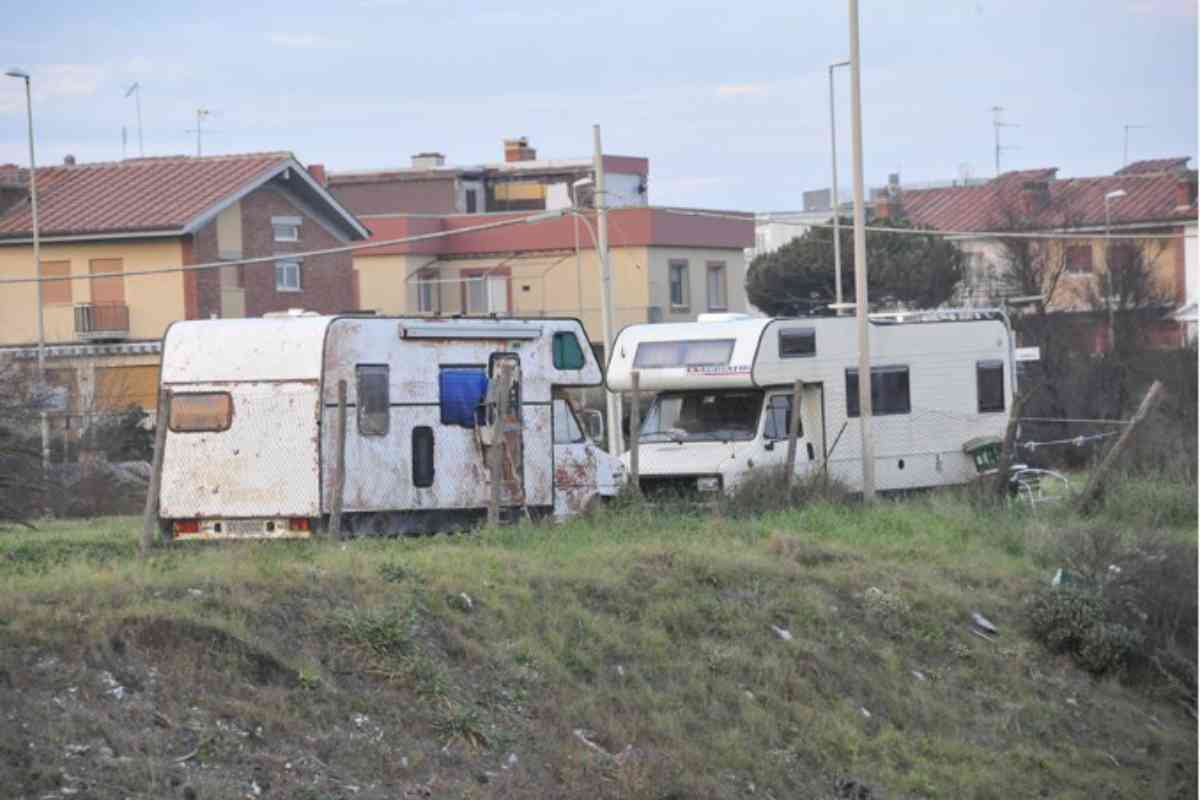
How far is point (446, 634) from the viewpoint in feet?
43.7

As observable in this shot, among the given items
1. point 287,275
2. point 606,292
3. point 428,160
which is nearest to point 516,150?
point 428,160

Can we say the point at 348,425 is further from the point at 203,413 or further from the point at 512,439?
the point at 512,439

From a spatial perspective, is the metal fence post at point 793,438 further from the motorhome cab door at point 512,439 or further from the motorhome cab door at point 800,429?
the motorhome cab door at point 512,439

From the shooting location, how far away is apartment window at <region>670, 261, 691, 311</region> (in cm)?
5359

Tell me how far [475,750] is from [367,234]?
37.8m

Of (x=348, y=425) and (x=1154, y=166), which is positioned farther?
(x=1154, y=166)

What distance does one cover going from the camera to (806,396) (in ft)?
78.0

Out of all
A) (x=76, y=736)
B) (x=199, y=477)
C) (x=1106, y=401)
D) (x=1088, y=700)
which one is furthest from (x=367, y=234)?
(x=76, y=736)

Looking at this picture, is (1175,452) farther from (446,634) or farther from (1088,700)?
(446,634)

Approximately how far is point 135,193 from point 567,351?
28429 mm

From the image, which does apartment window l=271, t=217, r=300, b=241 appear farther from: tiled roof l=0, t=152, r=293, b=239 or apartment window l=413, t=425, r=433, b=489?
apartment window l=413, t=425, r=433, b=489

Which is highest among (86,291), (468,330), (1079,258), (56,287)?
(1079,258)

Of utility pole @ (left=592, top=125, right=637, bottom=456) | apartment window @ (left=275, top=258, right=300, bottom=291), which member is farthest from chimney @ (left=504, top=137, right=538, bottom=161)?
utility pole @ (left=592, top=125, right=637, bottom=456)

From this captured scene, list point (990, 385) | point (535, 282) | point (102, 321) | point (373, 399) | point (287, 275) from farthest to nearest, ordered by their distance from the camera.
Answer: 1. point (535, 282)
2. point (287, 275)
3. point (102, 321)
4. point (990, 385)
5. point (373, 399)
